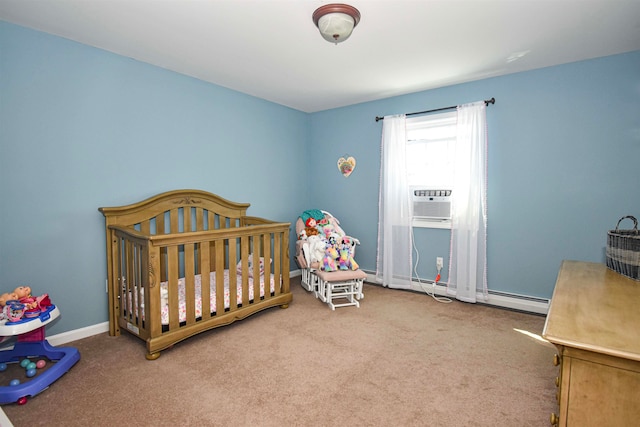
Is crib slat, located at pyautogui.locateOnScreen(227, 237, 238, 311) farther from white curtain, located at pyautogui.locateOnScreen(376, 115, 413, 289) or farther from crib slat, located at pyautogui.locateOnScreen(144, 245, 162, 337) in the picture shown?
white curtain, located at pyautogui.locateOnScreen(376, 115, 413, 289)

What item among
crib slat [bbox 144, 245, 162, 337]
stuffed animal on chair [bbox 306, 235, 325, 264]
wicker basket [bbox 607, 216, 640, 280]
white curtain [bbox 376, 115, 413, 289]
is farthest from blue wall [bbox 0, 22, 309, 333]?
wicker basket [bbox 607, 216, 640, 280]

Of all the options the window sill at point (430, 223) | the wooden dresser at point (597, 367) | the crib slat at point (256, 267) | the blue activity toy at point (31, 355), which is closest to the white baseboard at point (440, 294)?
the blue activity toy at point (31, 355)

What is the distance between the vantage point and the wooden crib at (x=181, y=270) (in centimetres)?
223

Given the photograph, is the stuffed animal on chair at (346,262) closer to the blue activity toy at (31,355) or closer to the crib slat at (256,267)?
the crib slat at (256,267)

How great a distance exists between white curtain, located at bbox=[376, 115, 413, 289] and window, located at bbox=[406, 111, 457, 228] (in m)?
0.09

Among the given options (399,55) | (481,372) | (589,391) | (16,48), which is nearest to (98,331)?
(16,48)

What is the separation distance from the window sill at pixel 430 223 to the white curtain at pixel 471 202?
14cm

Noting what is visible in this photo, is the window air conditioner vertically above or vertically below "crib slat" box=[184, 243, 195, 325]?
above

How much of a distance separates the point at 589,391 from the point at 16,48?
3.54 m

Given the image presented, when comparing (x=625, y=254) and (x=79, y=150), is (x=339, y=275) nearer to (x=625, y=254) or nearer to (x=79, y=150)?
(x=625, y=254)

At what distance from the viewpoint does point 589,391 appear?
98 centimetres

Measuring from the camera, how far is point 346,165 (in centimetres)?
429

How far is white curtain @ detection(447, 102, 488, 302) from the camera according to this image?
3246mm

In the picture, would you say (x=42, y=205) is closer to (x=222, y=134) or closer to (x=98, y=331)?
(x=98, y=331)
